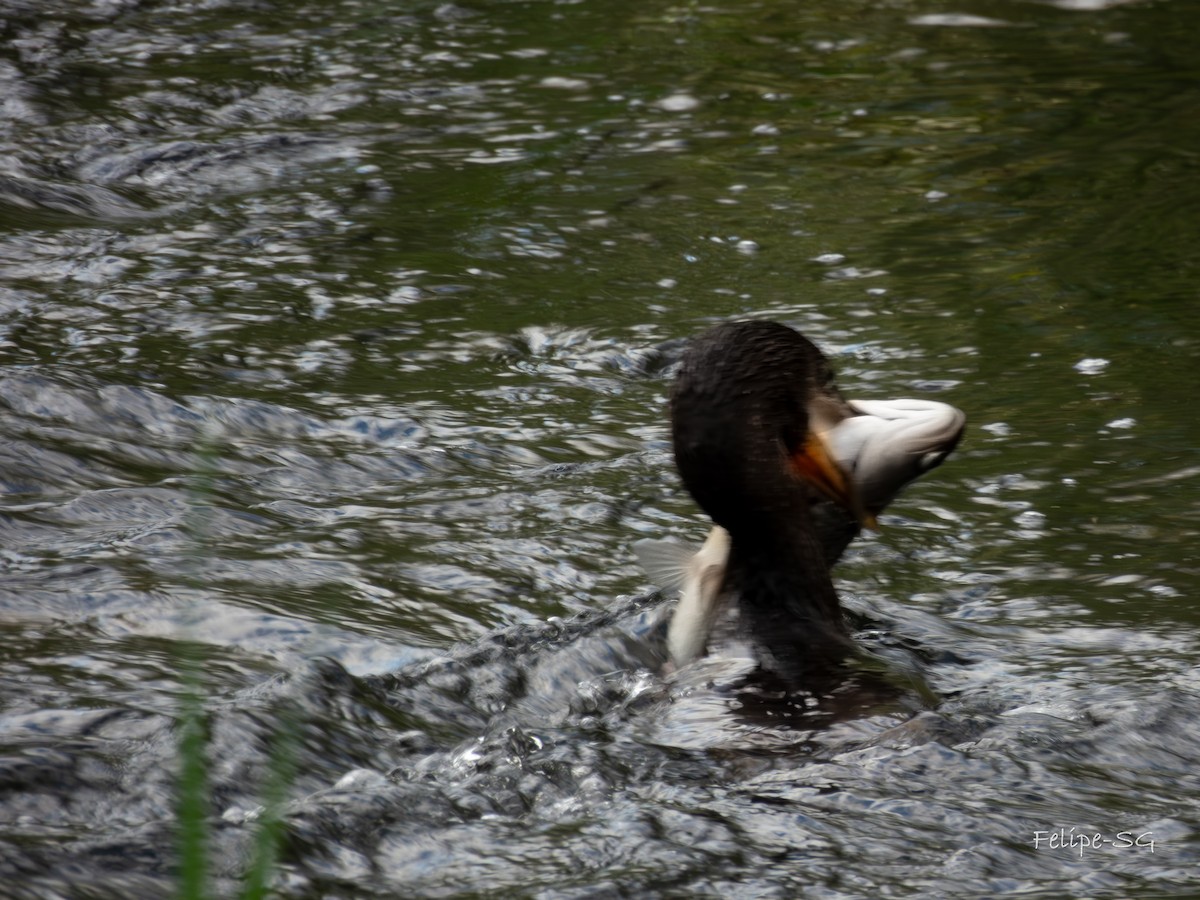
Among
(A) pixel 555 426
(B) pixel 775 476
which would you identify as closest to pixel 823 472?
(B) pixel 775 476

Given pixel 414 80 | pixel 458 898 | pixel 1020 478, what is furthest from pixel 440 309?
pixel 458 898

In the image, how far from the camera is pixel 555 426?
5.61 m

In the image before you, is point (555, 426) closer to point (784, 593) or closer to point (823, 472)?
point (823, 472)

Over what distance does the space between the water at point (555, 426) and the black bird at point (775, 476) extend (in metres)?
0.20

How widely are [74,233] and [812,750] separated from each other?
4.85 m

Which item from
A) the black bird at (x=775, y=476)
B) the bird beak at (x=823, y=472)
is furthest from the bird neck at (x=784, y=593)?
the bird beak at (x=823, y=472)

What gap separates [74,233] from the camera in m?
7.16

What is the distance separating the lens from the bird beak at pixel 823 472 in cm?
397

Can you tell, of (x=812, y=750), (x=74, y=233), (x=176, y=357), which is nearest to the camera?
(x=812, y=750)

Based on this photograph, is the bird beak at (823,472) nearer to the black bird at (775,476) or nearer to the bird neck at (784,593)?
the black bird at (775,476)

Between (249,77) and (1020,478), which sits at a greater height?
(249,77)

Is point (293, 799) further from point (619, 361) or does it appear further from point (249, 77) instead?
point (249, 77)

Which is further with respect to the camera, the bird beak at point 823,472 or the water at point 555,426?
the bird beak at point 823,472

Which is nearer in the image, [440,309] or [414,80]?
[440,309]
